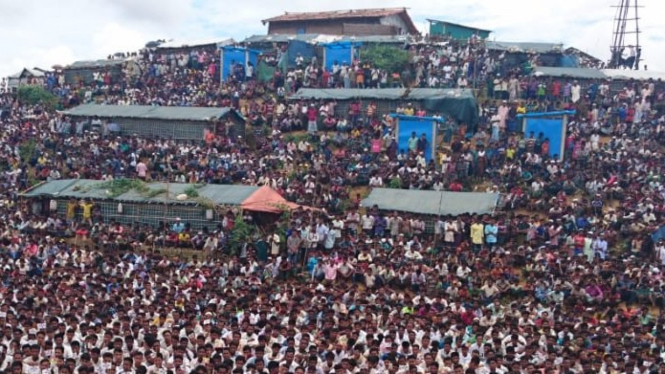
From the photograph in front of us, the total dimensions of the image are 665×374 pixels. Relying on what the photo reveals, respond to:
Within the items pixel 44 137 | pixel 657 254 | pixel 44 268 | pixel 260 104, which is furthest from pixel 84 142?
pixel 657 254

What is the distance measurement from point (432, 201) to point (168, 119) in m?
12.7

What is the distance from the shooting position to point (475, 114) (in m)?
27.2

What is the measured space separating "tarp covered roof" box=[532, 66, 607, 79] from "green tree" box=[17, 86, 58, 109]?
69.6 ft

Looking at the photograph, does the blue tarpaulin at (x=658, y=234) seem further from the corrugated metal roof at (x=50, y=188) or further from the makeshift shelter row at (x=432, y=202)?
the corrugated metal roof at (x=50, y=188)

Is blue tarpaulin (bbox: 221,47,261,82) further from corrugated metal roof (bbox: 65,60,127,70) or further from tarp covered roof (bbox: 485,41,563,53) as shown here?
tarp covered roof (bbox: 485,41,563,53)

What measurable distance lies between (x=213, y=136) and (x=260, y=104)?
4796mm

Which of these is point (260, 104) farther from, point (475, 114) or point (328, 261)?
point (328, 261)

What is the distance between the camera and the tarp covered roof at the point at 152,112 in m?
28.0

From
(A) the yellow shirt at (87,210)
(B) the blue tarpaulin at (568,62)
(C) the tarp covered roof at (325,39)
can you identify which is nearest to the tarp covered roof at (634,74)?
(B) the blue tarpaulin at (568,62)

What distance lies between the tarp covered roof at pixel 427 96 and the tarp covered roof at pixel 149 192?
9.30 metres

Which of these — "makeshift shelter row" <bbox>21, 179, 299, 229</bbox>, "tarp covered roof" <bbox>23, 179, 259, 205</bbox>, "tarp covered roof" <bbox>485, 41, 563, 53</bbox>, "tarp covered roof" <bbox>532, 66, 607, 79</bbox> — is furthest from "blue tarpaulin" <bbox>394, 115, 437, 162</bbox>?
"tarp covered roof" <bbox>485, 41, 563, 53</bbox>

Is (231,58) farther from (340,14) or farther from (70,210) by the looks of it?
(70,210)

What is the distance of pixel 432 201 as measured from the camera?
19.6 meters

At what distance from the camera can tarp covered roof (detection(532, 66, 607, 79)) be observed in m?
30.6
